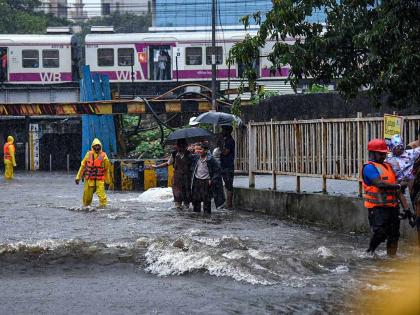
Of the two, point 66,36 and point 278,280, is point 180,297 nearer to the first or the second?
point 278,280

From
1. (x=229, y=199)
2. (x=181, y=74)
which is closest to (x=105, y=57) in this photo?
(x=181, y=74)

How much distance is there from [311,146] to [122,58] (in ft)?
76.3

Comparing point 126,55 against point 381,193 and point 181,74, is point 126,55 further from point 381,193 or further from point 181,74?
point 381,193

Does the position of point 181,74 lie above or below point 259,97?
above

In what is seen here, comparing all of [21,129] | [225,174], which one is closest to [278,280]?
[225,174]

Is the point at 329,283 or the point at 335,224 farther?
the point at 335,224

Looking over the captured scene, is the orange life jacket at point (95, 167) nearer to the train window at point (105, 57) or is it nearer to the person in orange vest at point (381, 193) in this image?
the person in orange vest at point (381, 193)

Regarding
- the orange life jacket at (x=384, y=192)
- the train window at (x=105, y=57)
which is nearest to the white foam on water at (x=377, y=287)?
the orange life jacket at (x=384, y=192)

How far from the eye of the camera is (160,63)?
37750 mm

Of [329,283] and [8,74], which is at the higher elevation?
[8,74]

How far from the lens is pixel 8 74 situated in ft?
124

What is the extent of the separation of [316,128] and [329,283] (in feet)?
20.8

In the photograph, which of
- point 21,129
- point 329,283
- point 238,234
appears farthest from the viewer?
point 21,129

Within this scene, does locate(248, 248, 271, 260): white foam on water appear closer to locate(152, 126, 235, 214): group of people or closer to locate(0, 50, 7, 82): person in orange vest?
locate(152, 126, 235, 214): group of people
